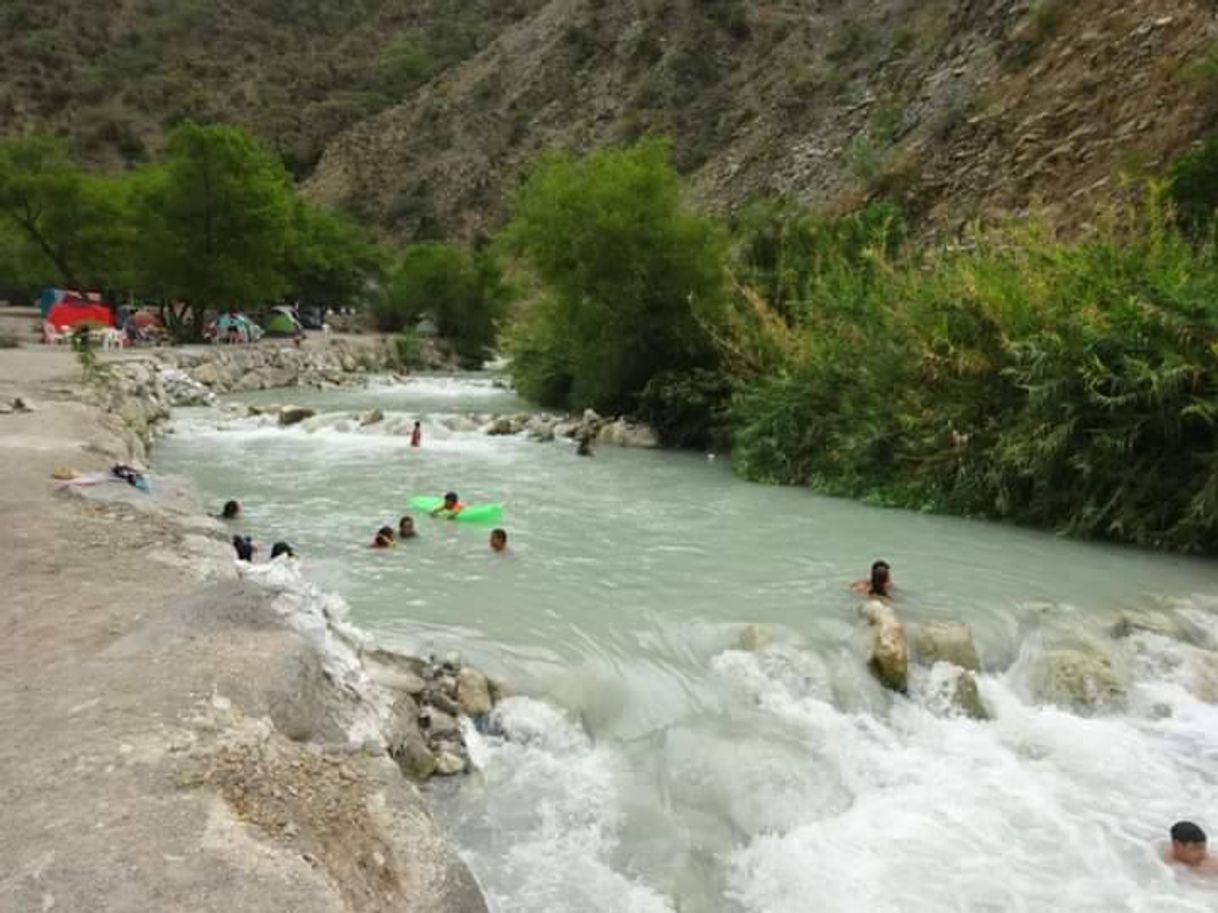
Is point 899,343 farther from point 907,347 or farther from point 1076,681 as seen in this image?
point 1076,681

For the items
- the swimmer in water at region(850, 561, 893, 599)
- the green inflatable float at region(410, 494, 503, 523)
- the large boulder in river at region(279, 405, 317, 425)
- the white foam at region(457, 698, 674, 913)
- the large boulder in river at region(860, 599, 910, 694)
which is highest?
the swimmer in water at region(850, 561, 893, 599)

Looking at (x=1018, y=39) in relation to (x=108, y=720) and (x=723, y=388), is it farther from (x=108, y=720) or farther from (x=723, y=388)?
(x=108, y=720)

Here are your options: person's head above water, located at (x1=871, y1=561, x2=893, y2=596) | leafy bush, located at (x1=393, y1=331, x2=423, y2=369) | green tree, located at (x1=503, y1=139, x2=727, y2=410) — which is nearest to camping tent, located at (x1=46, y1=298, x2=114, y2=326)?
leafy bush, located at (x1=393, y1=331, x2=423, y2=369)

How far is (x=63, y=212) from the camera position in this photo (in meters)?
33.4

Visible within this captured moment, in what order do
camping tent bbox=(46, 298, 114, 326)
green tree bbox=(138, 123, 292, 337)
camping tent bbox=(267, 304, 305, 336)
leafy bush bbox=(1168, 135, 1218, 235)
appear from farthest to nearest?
camping tent bbox=(267, 304, 305, 336) → camping tent bbox=(46, 298, 114, 326) → green tree bbox=(138, 123, 292, 337) → leafy bush bbox=(1168, 135, 1218, 235)

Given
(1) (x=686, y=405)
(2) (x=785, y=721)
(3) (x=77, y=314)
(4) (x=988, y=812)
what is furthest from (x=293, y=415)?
(4) (x=988, y=812)

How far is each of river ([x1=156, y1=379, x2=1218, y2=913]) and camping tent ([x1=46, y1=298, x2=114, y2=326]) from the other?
995 inches

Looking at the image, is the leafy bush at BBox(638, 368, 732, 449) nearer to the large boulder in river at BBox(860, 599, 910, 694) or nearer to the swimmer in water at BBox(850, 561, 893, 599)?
the swimmer in water at BBox(850, 561, 893, 599)

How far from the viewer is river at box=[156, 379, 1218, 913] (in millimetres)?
4969

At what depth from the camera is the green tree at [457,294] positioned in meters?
45.1

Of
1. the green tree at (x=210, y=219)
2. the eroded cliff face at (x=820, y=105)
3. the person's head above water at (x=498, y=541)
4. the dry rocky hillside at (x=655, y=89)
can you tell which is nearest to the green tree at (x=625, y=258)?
the eroded cliff face at (x=820, y=105)

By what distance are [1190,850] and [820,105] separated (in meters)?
40.6

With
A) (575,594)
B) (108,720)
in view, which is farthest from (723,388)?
(108,720)

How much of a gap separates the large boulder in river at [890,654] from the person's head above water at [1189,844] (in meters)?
2.06
